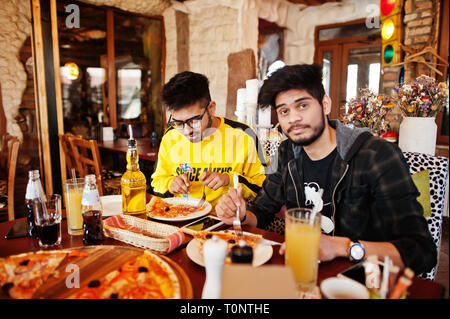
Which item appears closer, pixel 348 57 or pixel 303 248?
pixel 303 248

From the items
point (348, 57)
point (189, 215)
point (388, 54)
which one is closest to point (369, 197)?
point (189, 215)

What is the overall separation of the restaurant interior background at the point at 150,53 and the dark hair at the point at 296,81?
326cm

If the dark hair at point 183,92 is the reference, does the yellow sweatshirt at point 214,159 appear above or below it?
below

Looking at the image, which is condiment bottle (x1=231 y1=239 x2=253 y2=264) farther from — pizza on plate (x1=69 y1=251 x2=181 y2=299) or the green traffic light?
the green traffic light

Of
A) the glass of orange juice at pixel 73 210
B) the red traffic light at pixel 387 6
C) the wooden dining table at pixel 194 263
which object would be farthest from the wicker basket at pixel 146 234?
the red traffic light at pixel 387 6

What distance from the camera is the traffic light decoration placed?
437 cm

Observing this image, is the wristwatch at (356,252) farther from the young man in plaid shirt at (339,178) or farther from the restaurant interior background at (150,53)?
the restaurant interior background at (150,53)

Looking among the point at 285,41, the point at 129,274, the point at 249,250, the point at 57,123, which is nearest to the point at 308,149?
the point at 249,250

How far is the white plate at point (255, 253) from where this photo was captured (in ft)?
3.45

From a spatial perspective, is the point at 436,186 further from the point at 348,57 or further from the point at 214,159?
the point at 348,57

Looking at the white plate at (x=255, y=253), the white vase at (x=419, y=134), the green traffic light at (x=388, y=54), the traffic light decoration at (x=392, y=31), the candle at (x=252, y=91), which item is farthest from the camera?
the green traffic light at (x=388, y=54)

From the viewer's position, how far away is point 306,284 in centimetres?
92

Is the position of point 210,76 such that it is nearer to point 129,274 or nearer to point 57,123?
point 57,123

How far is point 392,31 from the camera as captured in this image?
4395 millimetres
